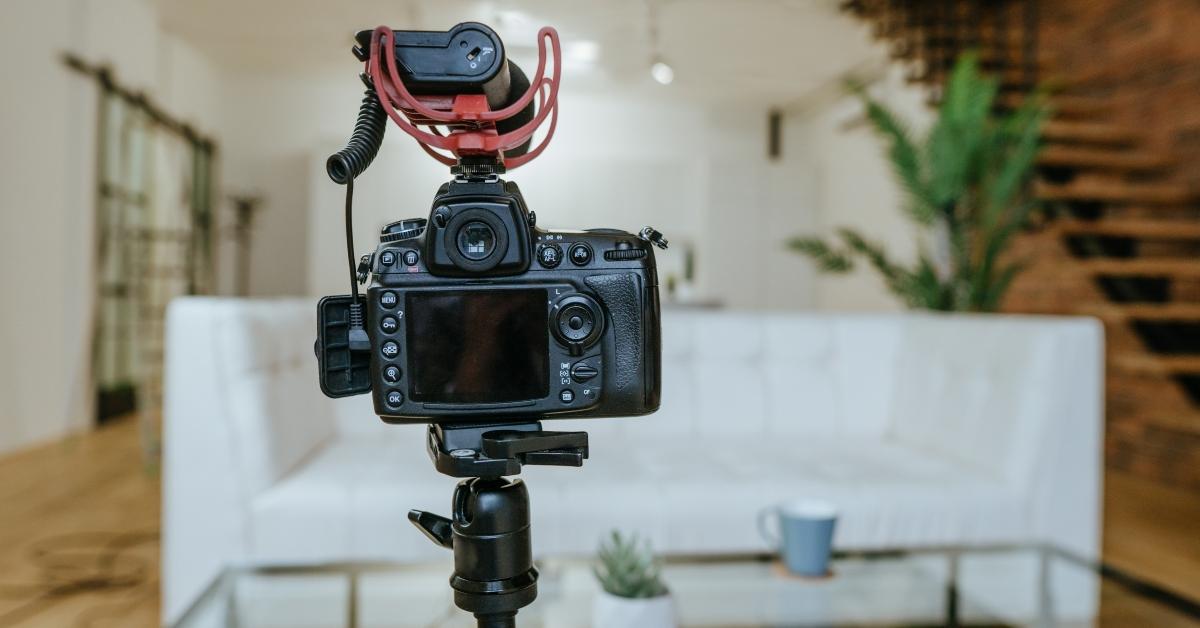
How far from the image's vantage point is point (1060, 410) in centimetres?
165

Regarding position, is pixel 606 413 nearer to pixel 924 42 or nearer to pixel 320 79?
pixel 924 42

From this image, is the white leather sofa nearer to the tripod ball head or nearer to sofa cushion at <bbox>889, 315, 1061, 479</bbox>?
sofa cushion at <bbox>889, 315, 1061, 479</bbox>

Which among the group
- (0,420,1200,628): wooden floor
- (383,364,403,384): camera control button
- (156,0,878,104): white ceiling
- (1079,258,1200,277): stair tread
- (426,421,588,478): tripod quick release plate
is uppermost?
(156,0,878,104): white ceiling

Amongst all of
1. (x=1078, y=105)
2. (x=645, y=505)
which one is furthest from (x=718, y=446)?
(x=1078, y=105)

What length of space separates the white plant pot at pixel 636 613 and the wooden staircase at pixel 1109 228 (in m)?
2.52

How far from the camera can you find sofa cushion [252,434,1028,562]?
144 cm

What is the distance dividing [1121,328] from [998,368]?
1.83m

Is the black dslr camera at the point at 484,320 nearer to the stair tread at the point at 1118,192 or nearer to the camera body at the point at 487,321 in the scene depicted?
the camera body at the point at 487,321

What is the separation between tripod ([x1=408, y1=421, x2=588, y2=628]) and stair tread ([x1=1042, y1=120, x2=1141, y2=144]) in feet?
11.9

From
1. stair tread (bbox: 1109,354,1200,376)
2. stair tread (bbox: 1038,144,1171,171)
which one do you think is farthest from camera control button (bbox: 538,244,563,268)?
stair tread (bbox: 1038,144,1171,171)

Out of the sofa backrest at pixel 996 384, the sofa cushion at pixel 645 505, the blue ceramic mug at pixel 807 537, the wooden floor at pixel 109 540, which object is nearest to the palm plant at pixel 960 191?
the sofa backrest at pixel 996 384

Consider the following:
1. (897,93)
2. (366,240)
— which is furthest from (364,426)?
(897,93)

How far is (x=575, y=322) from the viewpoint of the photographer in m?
0.53

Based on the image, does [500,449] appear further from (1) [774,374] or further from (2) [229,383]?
(1) [774,374]
